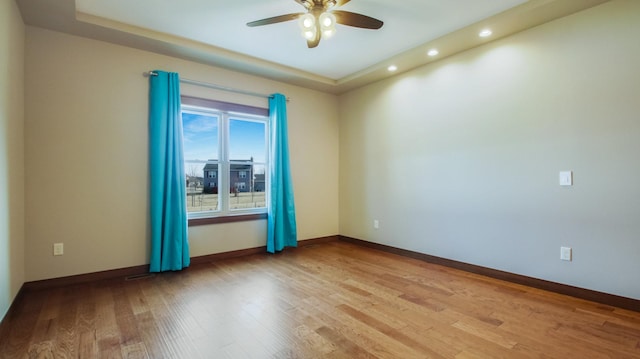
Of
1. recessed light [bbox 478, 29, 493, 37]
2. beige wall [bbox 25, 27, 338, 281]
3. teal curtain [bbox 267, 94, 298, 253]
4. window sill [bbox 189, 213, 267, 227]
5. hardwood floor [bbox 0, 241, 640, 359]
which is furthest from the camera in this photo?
teal curtain [bbox 267, 94, 298, 253]

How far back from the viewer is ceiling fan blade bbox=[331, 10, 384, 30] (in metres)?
2.54

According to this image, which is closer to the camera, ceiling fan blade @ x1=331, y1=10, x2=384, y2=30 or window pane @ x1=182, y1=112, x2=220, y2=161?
ceiling fan blade @ x1=331, y1=10, x2=384, y2=30

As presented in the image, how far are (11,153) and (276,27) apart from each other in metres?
2.63

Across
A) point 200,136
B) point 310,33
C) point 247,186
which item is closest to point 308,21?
point 310,33

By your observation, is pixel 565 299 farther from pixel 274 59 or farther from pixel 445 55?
pixel 274 59

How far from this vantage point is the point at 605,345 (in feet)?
6.49

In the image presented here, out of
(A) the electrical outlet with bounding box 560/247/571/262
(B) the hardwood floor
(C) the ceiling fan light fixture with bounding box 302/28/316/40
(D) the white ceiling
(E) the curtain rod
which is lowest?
(B) the hardwood floor

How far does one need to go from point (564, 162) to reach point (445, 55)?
1835mm

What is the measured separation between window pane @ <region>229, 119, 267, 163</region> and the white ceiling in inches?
31.5

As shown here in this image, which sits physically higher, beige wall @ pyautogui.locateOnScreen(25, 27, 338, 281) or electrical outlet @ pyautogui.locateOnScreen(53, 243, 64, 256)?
beige wall @ pyautogui.locateOnScreen(25, 27, 338, 281)

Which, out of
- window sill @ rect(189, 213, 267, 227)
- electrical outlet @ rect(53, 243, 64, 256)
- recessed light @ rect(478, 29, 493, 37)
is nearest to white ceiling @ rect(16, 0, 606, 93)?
recessed light @ rect(478, 29, 493, 37)

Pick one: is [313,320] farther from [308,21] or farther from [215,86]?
[215,86]

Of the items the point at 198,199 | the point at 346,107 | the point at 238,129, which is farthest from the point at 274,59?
the point at 198,199

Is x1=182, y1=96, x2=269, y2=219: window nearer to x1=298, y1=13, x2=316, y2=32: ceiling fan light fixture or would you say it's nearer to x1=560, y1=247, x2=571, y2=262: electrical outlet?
x1=298, y1=13, x2=316, y2=32: ceiling fan light fixture
